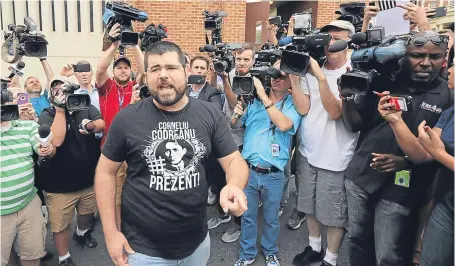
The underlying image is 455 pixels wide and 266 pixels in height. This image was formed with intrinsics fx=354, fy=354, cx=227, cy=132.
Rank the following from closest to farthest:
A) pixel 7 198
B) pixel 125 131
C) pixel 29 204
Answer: pixel 125 131, pixel 7 198, pixel 29 204

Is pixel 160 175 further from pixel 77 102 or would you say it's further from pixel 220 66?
pixel 220 66

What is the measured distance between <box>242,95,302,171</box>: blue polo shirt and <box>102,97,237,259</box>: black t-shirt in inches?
Answer: 39.8

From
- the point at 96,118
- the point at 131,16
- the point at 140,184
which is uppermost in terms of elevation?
the point at 131,16

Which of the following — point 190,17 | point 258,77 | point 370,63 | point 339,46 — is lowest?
point 258,77

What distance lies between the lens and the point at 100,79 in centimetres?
324

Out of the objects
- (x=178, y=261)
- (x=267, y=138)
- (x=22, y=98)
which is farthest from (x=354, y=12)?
(x=22, y=98)

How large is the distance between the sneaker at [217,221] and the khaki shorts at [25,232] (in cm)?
162

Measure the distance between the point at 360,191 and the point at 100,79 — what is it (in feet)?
7.88

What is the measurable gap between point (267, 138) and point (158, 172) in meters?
1.26

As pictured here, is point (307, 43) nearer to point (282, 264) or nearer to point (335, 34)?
point (335, 34)

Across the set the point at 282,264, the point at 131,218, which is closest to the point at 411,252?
the point at 282,264

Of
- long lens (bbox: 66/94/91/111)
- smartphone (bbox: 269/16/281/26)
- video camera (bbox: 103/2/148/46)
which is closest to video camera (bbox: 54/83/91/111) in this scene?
long lens (bbox: 66/94/91/111)

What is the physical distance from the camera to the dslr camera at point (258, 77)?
9.36ft

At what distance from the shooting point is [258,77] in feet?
9.78
